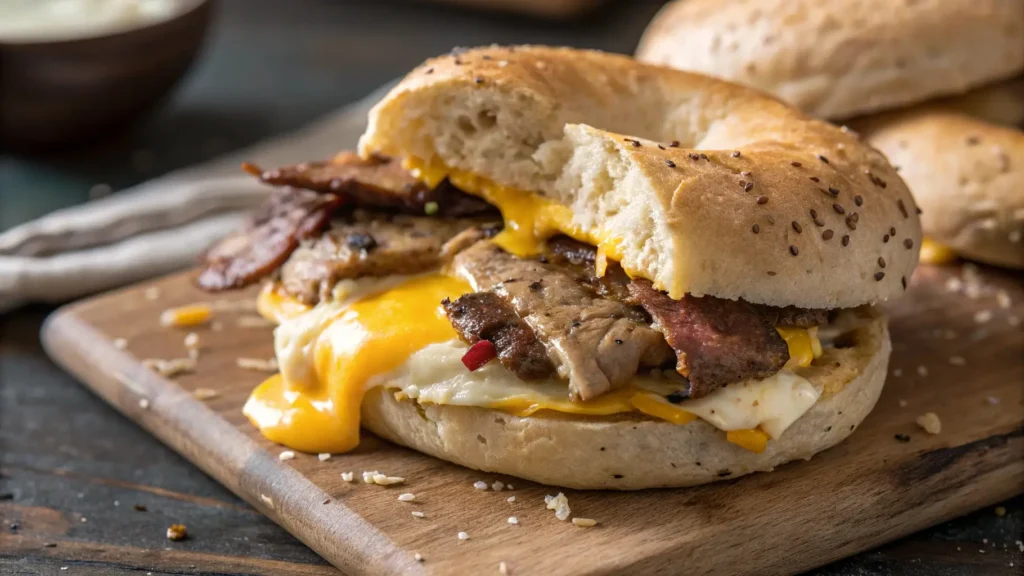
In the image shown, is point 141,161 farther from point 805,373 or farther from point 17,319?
point 805,373

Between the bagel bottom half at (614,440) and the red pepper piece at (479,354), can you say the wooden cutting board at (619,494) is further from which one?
the red pepper piece at (479,354)

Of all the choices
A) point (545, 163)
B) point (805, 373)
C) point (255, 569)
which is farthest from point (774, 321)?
point (255, 569)

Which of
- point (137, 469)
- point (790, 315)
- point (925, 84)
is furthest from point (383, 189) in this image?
point (925, 84)

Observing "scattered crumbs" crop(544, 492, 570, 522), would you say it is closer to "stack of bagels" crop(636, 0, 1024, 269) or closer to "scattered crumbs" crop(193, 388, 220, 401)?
"scattered crumbs" crop(193, 388, 220, 401)

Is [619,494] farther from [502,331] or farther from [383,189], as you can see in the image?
[383,189]

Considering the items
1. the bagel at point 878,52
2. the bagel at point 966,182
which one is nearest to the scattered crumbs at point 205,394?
the bagel at point 878,52

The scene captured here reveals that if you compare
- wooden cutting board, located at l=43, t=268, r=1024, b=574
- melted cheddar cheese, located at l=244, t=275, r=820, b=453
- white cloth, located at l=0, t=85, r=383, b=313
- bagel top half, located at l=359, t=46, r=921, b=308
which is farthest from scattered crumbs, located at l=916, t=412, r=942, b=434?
white cloth, located at l=0, t=85, r=383, b=313
